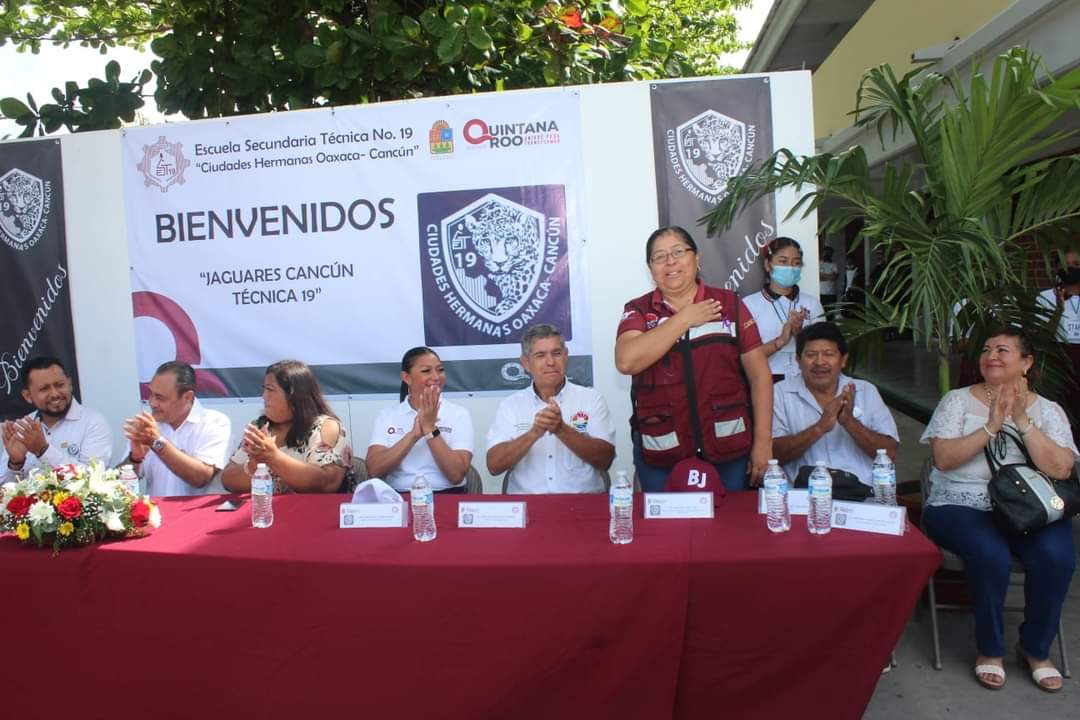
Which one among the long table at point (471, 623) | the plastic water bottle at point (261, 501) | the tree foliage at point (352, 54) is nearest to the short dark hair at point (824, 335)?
the long table at point (471, 623)

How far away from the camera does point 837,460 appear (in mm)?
3023

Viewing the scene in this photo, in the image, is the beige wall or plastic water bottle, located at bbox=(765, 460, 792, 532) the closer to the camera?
plastic water bottle, located at bbox=(765, 460, 792, 532)

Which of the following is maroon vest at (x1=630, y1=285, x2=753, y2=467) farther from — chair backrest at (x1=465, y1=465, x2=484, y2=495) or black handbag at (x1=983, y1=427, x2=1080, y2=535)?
chair backrest at (x1=465, y1=465, x2=484, y2=495)

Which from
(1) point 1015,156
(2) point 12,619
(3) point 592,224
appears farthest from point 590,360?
(2) point 12,619

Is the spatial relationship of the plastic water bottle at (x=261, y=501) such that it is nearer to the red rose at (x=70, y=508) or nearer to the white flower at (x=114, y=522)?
the white flower at (x=114, y=522)

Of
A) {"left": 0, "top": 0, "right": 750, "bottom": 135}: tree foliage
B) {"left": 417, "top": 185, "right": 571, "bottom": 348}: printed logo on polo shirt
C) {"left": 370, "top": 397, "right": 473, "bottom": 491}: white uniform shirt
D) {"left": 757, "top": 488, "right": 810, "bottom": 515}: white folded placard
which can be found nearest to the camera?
{"left": 757, "top": 488, "right": 810, "bottom": 515}: white folded placard

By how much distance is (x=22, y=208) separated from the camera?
426 cm

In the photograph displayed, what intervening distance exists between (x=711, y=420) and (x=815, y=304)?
120 cm

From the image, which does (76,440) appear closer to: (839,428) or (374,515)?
(374,515)

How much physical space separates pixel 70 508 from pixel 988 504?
8.99 ft

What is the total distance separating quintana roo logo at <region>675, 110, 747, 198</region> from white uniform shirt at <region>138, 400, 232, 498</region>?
225 cm

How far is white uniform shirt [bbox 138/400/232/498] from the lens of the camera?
335 cm

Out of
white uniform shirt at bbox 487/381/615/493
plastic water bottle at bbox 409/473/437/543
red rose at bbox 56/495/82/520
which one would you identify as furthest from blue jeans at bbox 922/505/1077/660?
red rose at bbox 56/495/82/520

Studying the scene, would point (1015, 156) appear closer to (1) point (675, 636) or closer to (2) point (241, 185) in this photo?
(1) point (675, 636)
